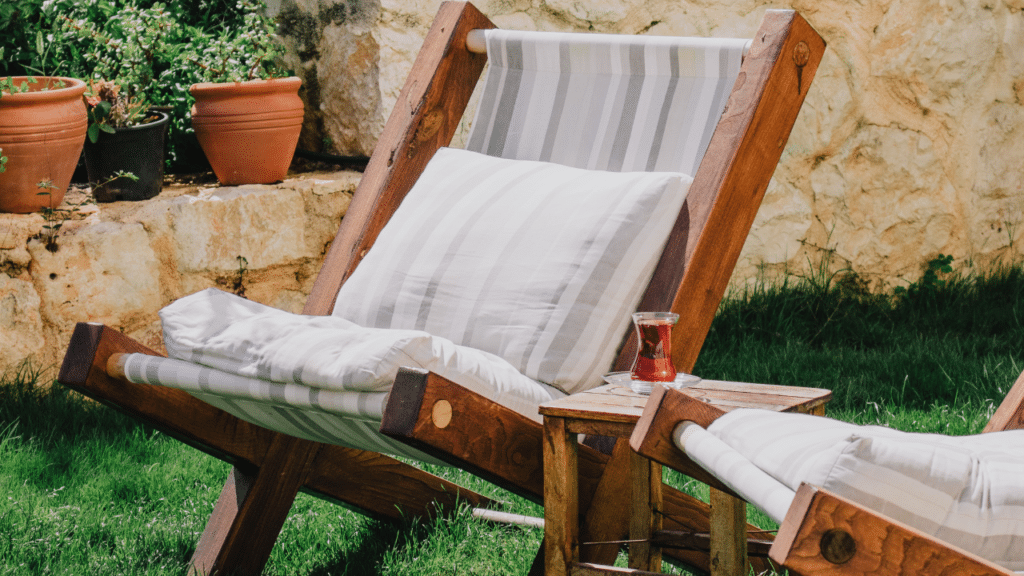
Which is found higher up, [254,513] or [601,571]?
[601,571]

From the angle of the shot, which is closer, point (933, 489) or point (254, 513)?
point (933, 489)

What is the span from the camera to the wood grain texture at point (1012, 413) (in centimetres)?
143

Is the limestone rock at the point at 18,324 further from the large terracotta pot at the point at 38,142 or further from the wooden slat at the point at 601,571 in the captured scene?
the wooden slat at the point at 601,571

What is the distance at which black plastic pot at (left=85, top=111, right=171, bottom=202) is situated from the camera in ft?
9.46

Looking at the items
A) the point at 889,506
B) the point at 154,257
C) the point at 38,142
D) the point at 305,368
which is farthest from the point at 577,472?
the point at 38,142

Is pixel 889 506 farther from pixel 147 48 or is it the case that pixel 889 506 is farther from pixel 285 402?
pixel 147 48

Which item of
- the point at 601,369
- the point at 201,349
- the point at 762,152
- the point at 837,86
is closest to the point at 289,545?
the point at 201,349

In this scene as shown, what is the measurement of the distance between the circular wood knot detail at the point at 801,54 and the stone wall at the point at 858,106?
1781mm

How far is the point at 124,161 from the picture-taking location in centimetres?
289

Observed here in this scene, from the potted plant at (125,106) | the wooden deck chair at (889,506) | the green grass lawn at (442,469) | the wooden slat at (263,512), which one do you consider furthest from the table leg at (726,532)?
the potted plant at (125,106)

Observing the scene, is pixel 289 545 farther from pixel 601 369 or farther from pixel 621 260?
pixel 621 260

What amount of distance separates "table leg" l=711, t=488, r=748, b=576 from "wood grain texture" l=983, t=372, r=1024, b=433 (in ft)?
1.29

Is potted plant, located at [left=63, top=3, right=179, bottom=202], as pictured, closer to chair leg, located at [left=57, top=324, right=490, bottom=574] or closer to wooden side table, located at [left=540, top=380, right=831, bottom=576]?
chair leg, located at [left=57, top=324, right=490, bottom=574]

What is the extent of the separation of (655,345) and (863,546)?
64 cm
